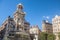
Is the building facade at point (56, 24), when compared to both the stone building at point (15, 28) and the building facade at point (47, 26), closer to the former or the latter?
the building facade at point (47, 26)

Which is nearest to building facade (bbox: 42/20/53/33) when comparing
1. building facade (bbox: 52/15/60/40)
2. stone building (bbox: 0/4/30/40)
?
building facade (bbox: 52/15/60/40)

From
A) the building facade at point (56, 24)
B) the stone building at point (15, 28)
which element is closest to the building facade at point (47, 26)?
the building facade at point (56, 24)

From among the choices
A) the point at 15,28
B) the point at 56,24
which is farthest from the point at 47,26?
the point at 15,28

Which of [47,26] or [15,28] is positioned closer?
[15,28]

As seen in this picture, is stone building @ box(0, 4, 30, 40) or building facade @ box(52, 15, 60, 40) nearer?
stone building @ box(0, 4, 30, 40)

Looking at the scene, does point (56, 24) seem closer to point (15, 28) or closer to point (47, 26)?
point (47, 26)

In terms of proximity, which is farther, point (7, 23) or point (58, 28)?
point (58, 28)

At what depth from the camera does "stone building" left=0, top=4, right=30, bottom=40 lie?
56.9 meters

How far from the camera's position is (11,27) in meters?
63.6

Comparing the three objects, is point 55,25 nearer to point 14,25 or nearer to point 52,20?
point 52,20

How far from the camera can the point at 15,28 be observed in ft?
213

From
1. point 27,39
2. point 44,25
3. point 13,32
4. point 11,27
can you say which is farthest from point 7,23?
point 44,25

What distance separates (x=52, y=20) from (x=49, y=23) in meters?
4.02

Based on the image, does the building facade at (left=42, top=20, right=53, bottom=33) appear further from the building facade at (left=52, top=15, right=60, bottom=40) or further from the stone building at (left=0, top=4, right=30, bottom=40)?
the stone building at (left=0, top=4, right=30, bottom=40)
